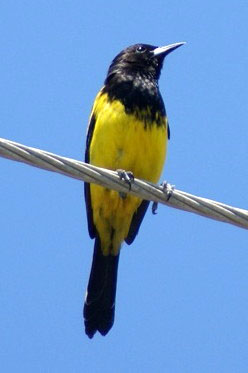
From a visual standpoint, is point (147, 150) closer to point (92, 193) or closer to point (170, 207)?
point (92, 193)

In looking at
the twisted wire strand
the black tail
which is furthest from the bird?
the twisted wire strand

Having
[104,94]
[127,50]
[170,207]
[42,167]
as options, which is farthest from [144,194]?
[127,50]

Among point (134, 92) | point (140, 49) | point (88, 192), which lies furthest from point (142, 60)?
point (88, 192)

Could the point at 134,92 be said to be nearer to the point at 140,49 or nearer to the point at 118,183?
the point at 140,49

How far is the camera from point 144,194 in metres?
5.73

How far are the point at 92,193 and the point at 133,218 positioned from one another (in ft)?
1.29

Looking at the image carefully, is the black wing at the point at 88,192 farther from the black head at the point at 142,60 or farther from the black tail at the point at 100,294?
the black head at the point at 142,60

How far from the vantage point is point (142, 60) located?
799 cm

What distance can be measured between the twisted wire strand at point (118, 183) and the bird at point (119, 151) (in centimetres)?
128

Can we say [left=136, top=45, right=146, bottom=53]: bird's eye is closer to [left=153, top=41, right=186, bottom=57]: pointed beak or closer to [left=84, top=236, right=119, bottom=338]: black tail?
[left=153, top=41, right=186, bottom=57]: pointed beak

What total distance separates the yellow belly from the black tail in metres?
0.41

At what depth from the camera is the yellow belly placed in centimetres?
699

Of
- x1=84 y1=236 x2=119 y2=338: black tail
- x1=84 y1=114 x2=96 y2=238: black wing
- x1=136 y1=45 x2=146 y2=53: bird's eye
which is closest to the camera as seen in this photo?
x1=84 y1=114 x2=96 y2=238: black wing

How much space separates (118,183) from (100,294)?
246 centimetres
